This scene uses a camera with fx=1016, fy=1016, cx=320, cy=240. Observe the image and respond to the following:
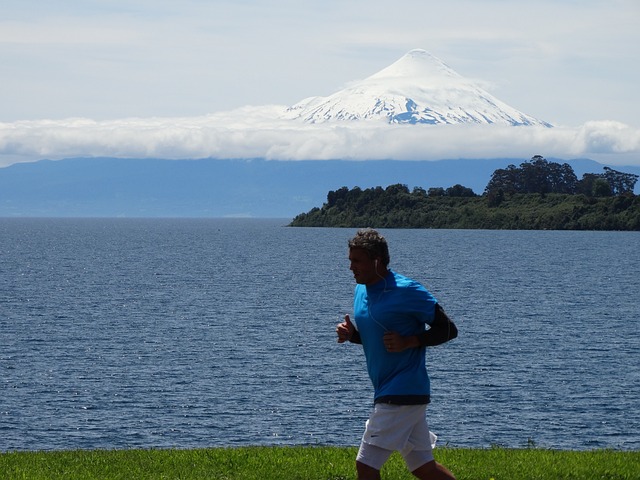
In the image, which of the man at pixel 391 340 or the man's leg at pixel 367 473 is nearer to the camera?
the man at pixel 391 340

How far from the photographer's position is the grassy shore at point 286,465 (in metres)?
12.7

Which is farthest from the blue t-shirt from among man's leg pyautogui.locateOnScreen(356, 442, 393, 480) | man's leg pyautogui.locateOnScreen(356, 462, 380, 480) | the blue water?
the blue water

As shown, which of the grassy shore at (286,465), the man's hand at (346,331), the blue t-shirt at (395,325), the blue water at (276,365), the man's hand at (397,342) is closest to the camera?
the man's hand at (397,342)

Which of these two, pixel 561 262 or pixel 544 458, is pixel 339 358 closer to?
pixel 544 458

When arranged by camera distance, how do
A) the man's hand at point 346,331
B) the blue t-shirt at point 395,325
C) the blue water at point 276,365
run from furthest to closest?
the blue water at point 276,365 < the man's hand at point 346,331 < the blue t-shirt at point 395,325

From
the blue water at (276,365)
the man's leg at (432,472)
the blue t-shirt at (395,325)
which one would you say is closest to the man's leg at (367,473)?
the man's leg at (432,472)

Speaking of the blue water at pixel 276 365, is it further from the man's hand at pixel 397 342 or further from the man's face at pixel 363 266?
the man's face at pixel 363 266

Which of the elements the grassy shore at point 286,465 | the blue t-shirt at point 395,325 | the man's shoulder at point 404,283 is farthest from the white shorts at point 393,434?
the grassy shore at point 286,465

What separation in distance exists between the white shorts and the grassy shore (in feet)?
9.52

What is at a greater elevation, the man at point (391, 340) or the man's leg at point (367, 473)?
the man at point (391, 340)

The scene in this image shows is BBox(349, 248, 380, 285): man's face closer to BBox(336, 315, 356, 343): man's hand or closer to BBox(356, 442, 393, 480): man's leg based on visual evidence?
BBox(336, 315, 356, 343): man's hand

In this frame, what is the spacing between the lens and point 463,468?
13172 mm

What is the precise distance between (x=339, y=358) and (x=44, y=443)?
18263mm

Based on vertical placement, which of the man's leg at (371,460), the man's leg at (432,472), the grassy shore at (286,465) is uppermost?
the man's leg at (371,460)
